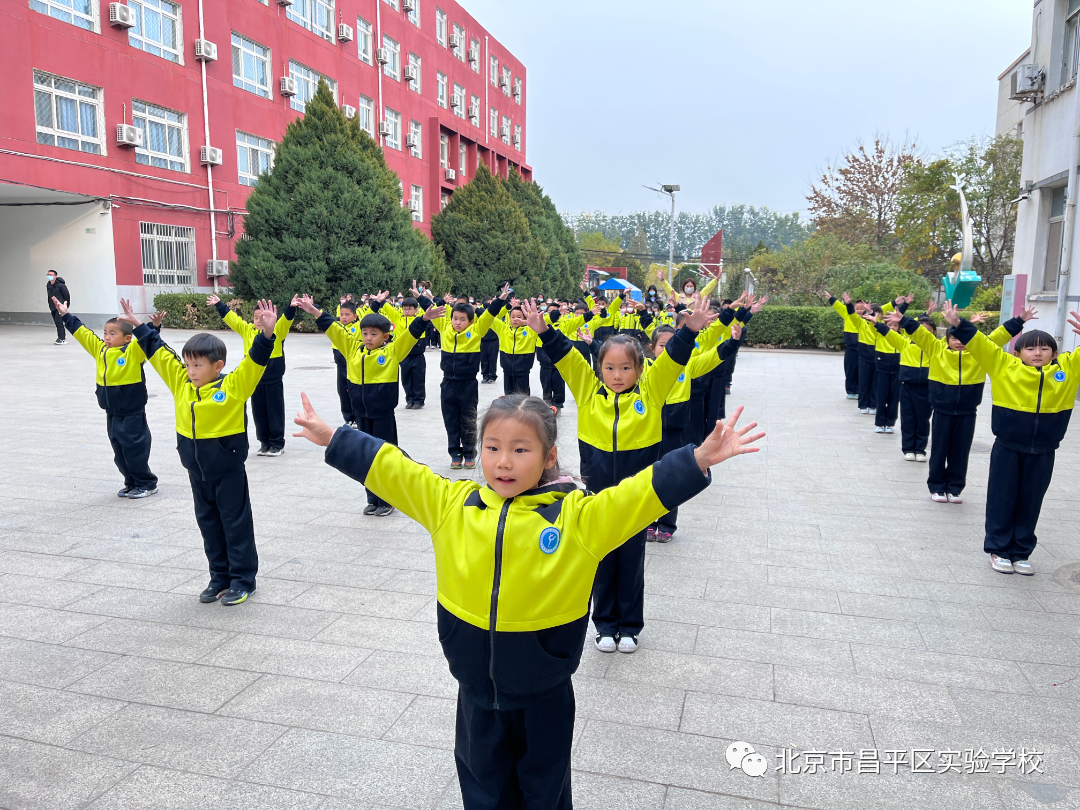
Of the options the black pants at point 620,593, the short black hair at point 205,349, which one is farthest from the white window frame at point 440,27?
the black pants at point 620,593

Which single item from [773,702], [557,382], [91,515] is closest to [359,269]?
[557,382]

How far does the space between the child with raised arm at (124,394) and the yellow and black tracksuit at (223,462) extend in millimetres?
2304

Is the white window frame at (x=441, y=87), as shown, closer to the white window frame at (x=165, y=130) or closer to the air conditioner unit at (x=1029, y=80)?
the white window frame at (x=165, y=130)

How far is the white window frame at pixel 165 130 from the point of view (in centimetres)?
A: 2120

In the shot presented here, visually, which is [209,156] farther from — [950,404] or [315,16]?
[950,404]

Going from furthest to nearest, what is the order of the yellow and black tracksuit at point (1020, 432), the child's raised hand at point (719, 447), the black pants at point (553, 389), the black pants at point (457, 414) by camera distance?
the black pants at point (553, 389)
the black pants at point (457, 414)
the yellow and black tracksuit at point (1020, 432)
the child's raised hand at point (719, 447)

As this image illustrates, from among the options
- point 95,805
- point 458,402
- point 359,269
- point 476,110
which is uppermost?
point 476,110

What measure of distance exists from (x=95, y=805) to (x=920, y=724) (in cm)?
317

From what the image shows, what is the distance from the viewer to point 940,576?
5035 mm

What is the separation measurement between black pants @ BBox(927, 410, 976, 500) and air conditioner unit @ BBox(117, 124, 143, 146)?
20.6m

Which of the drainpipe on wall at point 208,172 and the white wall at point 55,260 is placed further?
the drainpipe on wall at point 208,172

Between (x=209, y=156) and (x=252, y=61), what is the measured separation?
14.0ft

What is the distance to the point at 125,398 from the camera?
259 inches

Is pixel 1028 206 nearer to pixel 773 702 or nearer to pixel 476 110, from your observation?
pixel 773 702
